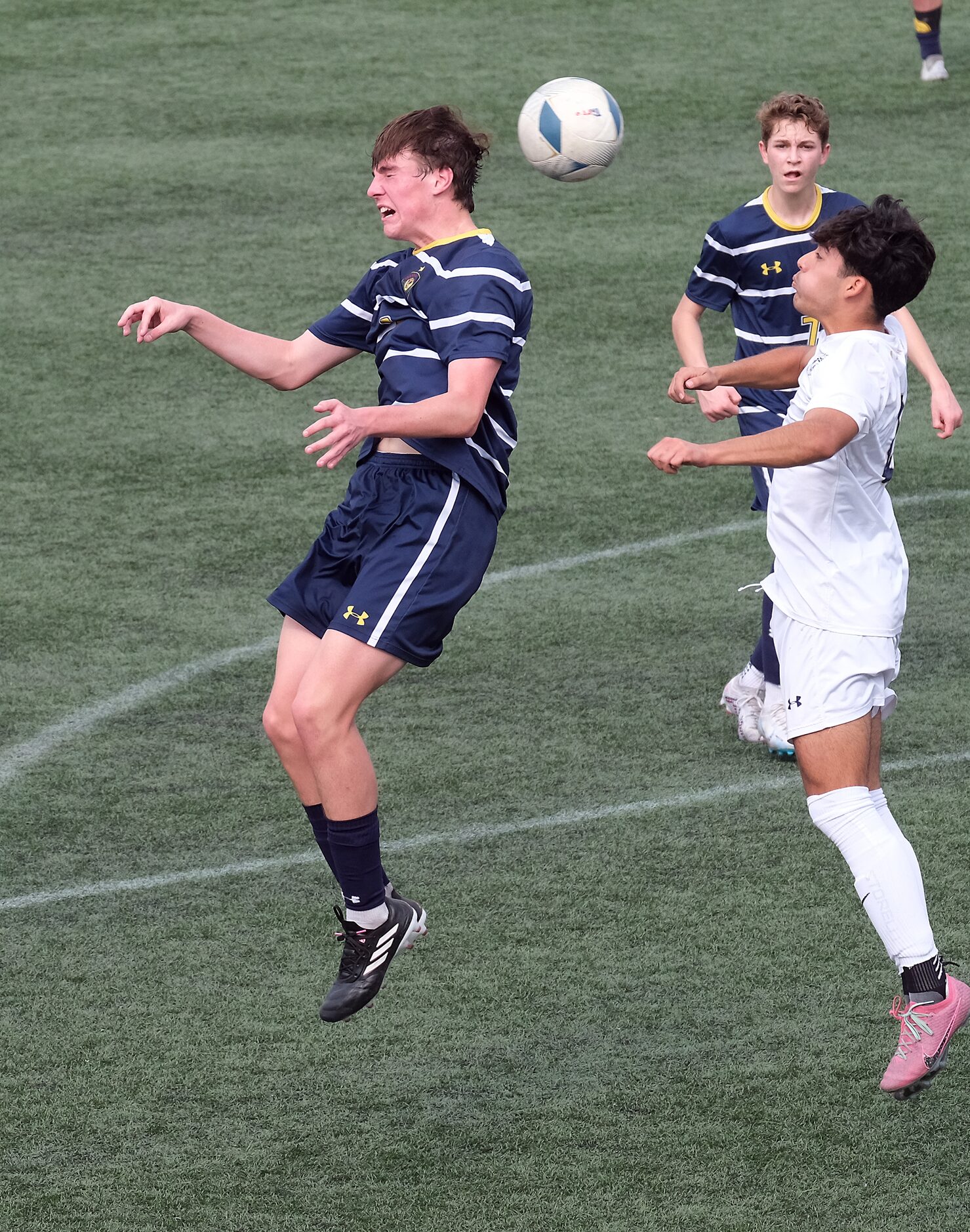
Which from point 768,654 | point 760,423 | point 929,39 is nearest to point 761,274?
point 760,423

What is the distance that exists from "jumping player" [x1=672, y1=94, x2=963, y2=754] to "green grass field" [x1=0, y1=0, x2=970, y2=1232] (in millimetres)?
→ 253

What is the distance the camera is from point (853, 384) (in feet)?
15.6

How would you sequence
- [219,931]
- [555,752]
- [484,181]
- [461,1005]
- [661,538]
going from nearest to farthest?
[461,1005], [219,931], [555,752], [661,538], [484,181]

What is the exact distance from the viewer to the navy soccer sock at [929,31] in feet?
55.7

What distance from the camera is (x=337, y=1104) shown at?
5.19 m

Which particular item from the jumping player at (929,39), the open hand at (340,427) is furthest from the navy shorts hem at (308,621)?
the jumping player at (929,39)

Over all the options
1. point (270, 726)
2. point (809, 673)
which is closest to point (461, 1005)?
point (270, 726)

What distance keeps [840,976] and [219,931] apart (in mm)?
1934

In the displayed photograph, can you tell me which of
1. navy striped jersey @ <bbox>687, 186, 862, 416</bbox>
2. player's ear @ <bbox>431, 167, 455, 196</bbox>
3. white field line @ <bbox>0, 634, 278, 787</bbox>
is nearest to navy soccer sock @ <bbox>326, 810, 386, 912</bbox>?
player's ear @ <bbox>431, 167, 455, 196</bbox>

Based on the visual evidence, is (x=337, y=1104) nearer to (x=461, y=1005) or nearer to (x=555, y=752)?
(x=461, y=1005)

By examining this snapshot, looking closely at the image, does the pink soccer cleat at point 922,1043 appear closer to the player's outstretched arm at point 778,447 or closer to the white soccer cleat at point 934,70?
the player's outstretched arm at point 778,447

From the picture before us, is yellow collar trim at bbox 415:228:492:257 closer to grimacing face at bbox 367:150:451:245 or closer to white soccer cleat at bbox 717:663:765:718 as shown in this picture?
grimacing face at bbox 367:150:451:245

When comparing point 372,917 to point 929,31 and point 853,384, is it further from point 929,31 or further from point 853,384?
point 929,31

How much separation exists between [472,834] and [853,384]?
2593 millimetres
